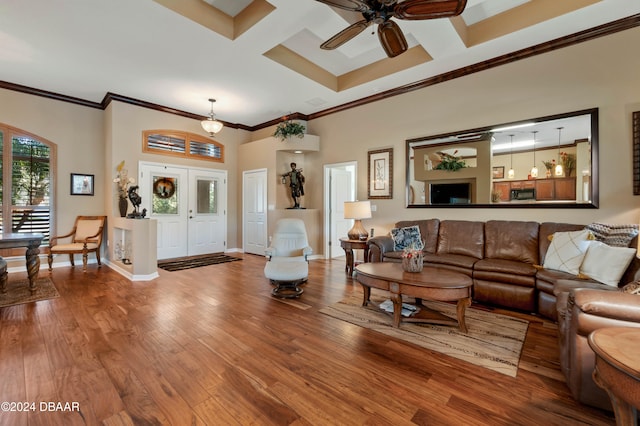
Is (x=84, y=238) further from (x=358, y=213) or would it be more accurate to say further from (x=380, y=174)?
(x=380, y=174)

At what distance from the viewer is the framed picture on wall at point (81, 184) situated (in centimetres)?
551

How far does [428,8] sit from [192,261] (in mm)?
5756

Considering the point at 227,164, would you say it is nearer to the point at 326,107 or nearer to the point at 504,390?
the point at 326,107

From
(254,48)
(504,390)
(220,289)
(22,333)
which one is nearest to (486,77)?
(254,48)

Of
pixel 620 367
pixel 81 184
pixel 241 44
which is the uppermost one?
pixel 241 44

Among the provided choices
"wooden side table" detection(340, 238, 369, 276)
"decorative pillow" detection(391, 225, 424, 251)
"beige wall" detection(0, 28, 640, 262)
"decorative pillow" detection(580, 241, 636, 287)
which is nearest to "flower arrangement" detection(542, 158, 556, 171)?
"beige wall" detection(0, 28, 640, 262)

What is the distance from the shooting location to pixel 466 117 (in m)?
4.36

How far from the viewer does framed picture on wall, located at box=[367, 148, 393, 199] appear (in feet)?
17.1

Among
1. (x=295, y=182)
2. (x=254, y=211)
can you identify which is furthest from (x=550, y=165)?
(x=254, y=211)

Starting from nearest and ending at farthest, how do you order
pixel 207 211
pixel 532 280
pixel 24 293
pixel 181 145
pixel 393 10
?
pixel 393 10 → pixel 532 280 → pixel 24 293 → pixel 181 145 → pixel 207 211

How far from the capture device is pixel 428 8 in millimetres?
2328

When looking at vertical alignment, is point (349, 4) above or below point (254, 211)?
above

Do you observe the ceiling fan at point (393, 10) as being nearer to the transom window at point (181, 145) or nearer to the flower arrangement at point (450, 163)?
the flower arrangement at point (450, 163)

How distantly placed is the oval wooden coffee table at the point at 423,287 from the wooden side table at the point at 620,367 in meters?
1.25
